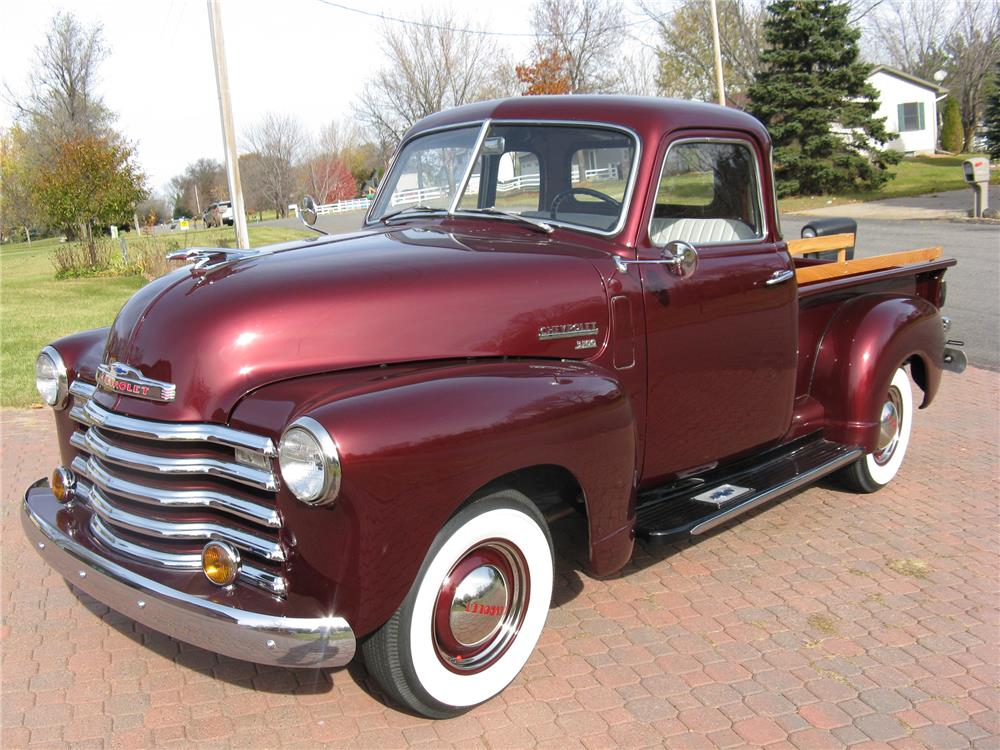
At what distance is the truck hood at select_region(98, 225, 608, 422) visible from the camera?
9.39 feet

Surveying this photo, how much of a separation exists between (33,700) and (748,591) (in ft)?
9.60

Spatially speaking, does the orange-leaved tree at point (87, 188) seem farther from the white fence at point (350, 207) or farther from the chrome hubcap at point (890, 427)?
the chrome hubcap at point (890, 427)

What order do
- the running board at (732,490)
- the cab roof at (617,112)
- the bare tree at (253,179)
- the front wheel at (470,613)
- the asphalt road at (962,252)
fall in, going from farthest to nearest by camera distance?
the bare tree at (253,179), the asphalt road at (962,252), the cab roof at (617,112), the running board at (732,490), the front wheel at (470,613)

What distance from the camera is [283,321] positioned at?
290 centimetres

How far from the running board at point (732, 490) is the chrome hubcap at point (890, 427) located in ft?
1.65

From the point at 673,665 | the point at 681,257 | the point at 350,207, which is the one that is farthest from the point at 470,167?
the point at 350,207

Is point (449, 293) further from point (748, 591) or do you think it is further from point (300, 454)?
point (748, 591)

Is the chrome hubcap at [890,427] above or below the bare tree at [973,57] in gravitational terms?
below

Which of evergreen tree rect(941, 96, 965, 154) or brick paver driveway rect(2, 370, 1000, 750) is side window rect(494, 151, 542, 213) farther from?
evergreen tree rect(941, 96, 965, 154)

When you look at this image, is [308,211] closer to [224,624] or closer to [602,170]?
[602,170]

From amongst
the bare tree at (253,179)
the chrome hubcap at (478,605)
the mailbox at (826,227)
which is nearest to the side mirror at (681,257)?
the chrome hubcap at (478,605)

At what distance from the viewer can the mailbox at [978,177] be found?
18438 mm

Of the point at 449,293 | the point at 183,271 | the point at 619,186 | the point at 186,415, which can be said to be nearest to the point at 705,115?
the point at 619,186

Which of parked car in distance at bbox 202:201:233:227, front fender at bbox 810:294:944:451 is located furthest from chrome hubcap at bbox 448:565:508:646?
parked car in distance at bbox 202:201:233:227
